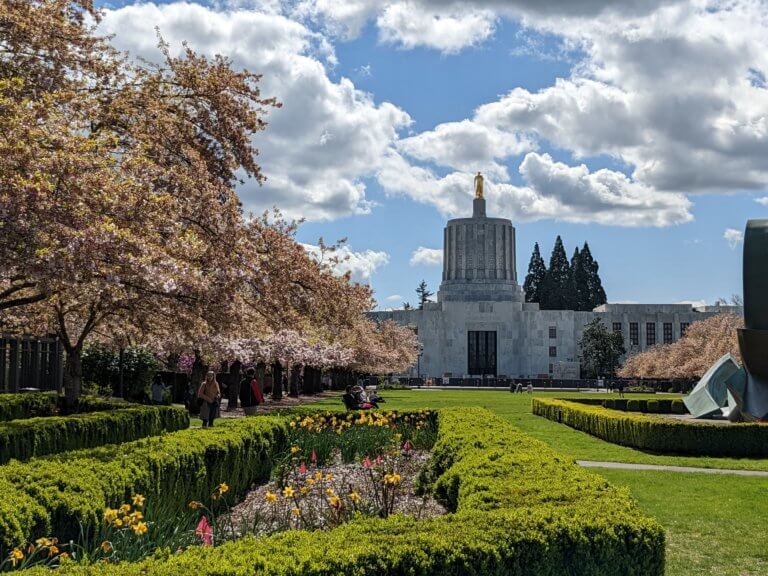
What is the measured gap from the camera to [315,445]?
13734mm

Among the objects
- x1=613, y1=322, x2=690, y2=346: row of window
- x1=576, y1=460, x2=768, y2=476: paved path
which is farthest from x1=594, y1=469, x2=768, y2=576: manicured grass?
x1=613, y1=322, x2=690, y2=346: row of window

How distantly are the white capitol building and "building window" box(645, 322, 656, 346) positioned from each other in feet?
0.39

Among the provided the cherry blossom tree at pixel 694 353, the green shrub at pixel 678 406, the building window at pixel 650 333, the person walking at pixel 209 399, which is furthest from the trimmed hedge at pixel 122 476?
the building window at pixel 650 333

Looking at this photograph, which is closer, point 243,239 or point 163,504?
point 163,504

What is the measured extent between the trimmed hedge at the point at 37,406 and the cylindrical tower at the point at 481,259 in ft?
287

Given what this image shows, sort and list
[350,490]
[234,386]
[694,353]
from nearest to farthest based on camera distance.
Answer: [350,490] < [234,386] < [694,353]

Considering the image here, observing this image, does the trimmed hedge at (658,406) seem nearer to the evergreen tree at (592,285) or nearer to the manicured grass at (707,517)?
the manicured grass at (707,517)

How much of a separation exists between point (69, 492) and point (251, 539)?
2275mm

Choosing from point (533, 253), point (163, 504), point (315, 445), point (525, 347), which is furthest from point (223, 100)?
point (533, 253)

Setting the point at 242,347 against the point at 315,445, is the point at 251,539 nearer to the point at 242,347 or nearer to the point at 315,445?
the point at 315,445

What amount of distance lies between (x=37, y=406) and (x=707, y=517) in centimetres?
1544

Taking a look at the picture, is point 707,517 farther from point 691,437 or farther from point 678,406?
point 678,406

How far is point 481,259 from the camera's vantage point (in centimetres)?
Answer: 10650

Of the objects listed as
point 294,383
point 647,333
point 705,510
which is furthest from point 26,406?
point 647,333
